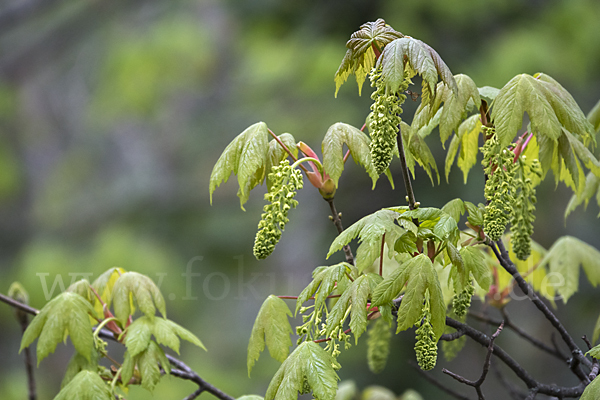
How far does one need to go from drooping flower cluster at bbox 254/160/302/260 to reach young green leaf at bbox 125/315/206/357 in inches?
12.7

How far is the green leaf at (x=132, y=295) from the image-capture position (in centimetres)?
96

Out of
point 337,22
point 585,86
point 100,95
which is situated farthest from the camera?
point 100,95

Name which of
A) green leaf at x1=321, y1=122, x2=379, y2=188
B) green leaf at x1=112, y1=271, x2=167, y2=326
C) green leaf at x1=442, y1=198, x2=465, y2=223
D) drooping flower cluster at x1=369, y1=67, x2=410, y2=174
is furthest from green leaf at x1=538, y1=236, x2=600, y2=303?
green leaf at x1=112, y1=271, x2=167, y2=326

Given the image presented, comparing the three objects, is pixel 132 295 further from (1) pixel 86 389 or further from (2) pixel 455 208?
(2) pixel 455 208

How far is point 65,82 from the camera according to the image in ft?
14.5

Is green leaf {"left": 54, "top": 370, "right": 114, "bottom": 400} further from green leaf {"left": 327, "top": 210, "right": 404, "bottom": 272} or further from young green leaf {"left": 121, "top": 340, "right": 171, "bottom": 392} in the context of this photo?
green leaf {"left": 327, "top": 210, "right": 404, "bottom": 272}

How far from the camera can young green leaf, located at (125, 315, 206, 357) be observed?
876 millimetres

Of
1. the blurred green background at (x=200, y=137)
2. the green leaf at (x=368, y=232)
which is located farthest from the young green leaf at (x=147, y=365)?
the blurred green background at (x=200, y=137)

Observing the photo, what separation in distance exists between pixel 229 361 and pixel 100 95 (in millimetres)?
2360

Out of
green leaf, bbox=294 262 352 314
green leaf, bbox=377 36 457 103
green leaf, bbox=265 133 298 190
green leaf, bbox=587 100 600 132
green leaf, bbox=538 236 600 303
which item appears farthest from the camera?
green leaf, bbox=538 236 600 303

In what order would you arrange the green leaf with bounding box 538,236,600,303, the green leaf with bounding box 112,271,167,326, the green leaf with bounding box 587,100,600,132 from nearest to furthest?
the green leaf with bounding box 112,271,167,326
the green leaf with bounding box 587,100,600,132
the green leaf with bounding box 538,236,600,303

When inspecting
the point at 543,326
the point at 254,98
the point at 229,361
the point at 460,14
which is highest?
the point at 460,14

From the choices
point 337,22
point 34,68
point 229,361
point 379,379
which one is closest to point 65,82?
point 34,68

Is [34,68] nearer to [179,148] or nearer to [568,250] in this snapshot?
[179,148]
